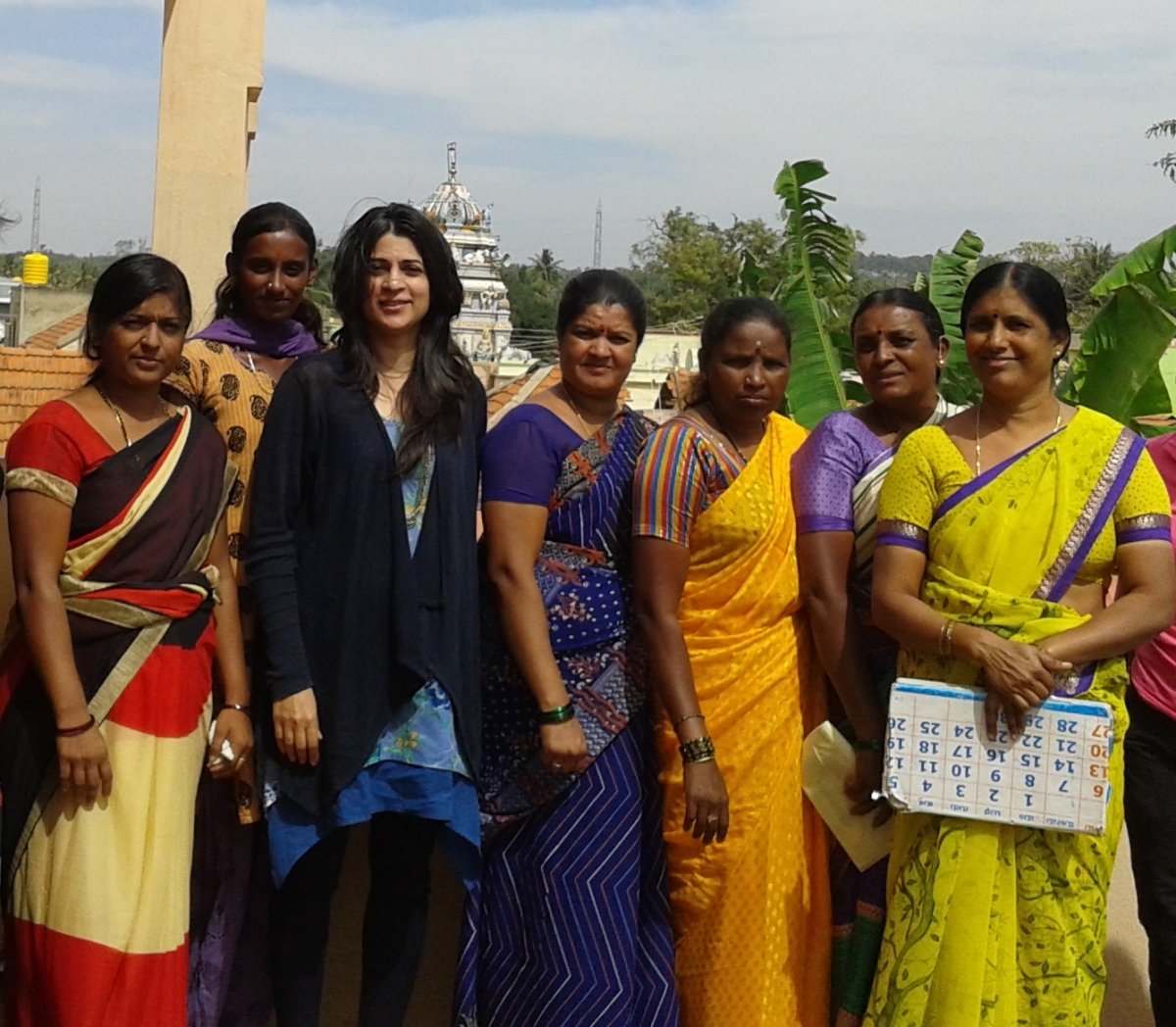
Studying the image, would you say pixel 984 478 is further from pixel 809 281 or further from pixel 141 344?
pixel 809 281

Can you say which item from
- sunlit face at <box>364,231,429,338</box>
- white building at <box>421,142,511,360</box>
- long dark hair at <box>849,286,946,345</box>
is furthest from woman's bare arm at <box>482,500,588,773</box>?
white building at <box>421,142,511,360</box>

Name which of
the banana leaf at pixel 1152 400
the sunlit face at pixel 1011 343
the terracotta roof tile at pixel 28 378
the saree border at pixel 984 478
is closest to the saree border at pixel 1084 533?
the saree border at pixel 984 478

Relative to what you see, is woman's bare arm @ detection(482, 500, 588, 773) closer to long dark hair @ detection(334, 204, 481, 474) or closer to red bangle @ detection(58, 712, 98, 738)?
long dark hair @ detection(334, 204, 481, 474)

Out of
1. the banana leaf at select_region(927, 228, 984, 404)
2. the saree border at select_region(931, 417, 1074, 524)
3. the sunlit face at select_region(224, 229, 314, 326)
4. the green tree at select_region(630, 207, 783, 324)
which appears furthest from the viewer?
the green tree at select_region(630, 207, 783, 324)

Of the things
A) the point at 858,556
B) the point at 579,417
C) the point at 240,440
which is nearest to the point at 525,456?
the point at 579,417

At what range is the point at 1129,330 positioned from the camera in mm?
5652

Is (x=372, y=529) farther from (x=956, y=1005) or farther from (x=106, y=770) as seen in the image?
(x=956, y=1005)

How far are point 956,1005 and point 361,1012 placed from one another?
132 cm

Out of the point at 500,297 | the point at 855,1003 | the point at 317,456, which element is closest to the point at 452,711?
the point at 317,456

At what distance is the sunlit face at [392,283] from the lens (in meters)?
3.05

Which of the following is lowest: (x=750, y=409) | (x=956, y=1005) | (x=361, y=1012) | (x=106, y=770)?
(x=361, y=1012)

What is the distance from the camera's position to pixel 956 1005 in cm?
282

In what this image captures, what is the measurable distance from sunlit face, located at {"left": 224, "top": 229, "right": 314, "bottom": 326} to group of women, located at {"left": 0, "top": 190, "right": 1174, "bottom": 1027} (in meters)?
0.01

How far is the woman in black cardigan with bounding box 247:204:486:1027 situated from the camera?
2955 mm
